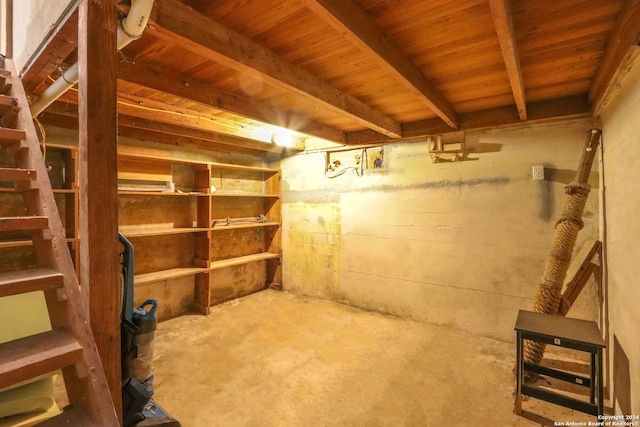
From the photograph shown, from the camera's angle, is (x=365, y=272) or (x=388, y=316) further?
(x=365, y=272)

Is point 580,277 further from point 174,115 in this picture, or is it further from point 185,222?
point 185,222

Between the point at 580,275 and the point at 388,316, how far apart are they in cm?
193

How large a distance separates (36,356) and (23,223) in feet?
1.76

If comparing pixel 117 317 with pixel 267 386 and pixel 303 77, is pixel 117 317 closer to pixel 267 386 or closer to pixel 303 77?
pixel 267 386

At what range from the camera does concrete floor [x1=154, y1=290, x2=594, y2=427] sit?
2006mm

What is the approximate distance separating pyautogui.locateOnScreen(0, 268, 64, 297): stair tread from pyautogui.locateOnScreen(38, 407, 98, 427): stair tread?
1.40 ft

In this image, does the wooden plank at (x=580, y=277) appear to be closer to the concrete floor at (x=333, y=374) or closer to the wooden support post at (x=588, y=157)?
the wooden support post at (x=588, y=157)

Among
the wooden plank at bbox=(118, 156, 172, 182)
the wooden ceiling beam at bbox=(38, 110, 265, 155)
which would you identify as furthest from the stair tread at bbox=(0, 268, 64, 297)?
the wooden plank at bbox=(118, 156, 172, 182)

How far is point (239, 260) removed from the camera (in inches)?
168

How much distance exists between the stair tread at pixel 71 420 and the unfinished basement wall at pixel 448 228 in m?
3.19

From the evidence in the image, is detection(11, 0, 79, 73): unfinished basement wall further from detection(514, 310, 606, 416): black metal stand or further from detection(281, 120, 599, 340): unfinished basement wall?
detection(281, 120, 599, 340): unfinished basement wall

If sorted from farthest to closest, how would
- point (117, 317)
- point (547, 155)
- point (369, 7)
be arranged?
point (547, 155) < point (369, 7) < point (117, 317)

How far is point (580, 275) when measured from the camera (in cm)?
242

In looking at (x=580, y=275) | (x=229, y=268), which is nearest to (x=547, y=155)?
(x=580, y=275)
